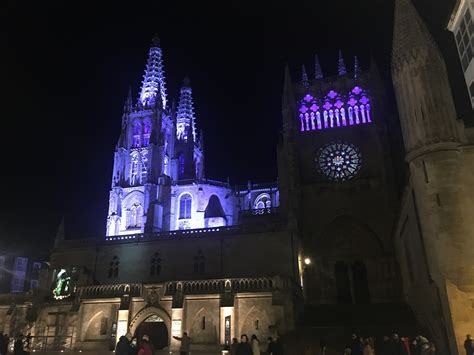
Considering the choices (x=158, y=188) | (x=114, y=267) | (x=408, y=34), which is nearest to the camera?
(x=408, y=34)

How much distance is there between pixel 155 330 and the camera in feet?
90.1

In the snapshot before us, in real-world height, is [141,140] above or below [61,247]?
above

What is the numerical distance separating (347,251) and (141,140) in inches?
1198

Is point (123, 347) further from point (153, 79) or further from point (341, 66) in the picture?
point (153, 79)

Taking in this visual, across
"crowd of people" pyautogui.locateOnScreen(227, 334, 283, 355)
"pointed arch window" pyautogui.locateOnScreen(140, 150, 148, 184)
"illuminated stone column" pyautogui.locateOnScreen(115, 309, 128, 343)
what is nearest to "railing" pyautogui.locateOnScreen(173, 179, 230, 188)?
"pointed arch window" pyautogui.locateOnScreen(140, 150, 148, 184)

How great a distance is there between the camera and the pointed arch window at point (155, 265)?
33428mm

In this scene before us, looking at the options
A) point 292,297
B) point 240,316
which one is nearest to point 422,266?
point 292,297

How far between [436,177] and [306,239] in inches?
726

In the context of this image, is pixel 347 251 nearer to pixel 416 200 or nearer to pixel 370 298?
pixel 370 298

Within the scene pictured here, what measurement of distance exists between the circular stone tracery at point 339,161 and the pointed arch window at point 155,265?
15.7 m

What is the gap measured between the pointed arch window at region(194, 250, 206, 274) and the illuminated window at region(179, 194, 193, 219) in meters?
14.6

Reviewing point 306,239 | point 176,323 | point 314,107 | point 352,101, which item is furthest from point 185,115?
point 176,323

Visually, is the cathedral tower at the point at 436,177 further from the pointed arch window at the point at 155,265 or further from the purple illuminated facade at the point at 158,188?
the purple illuminated facade at the point at 158,188

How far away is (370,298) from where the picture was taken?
104 feet
